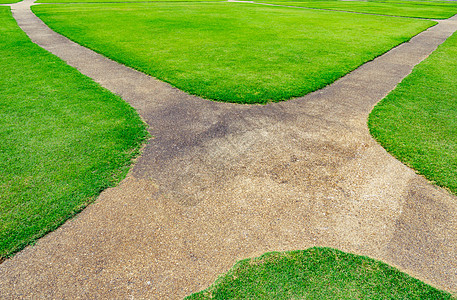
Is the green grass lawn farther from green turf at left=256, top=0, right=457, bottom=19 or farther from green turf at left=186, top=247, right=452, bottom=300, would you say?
green turf at left=256, top=0, right=457, bottom=19

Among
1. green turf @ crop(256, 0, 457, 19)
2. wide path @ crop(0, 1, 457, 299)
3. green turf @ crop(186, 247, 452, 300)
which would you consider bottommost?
green turf @ crop(186, 247, 452, 300)

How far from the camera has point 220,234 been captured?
14.4 ft

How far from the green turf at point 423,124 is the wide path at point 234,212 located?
0.40 metres

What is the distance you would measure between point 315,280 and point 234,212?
1694mm

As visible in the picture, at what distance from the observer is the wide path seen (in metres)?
3.82

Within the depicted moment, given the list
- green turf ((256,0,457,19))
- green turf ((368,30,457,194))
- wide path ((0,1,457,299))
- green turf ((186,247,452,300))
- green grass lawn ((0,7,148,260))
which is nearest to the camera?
green turf ((186,247,452,300))

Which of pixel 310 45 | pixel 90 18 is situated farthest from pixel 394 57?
pixel 90 18

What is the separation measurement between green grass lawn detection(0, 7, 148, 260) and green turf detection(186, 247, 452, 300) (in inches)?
121

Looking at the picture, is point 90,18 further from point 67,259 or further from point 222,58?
point 67,259

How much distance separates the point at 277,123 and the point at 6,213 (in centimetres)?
627

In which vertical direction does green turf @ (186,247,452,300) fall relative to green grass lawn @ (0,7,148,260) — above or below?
below

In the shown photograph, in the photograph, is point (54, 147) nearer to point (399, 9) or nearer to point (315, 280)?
point (315, 280)

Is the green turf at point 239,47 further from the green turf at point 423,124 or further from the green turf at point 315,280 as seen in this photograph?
the green turf at point 315,280

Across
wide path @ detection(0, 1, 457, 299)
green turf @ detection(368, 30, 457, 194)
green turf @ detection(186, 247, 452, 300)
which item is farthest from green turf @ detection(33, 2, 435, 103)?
green turf @ detection(186, 247, 452, 300)
